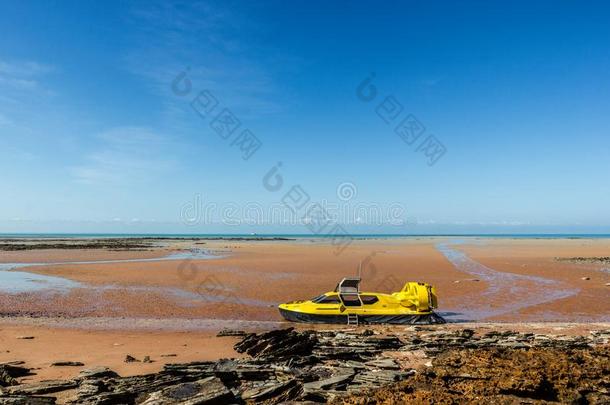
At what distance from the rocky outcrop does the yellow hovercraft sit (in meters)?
5.40

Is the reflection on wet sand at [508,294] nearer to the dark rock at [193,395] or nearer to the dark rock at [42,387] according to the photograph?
the dark rock at [193,395]

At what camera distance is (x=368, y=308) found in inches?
738

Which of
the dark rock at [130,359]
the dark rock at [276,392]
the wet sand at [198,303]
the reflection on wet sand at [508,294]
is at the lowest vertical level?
the reflection on wet sand at [508,294]

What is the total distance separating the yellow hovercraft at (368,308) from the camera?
18594 mm

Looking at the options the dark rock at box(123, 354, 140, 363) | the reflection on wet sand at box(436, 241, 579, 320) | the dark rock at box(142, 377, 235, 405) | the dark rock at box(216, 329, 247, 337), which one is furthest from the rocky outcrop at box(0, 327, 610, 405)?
the reflection on wet sand at box(436, 241, 579, 320)

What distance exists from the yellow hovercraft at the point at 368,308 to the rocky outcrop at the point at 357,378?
5.40 metres

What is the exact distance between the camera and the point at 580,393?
8.37 meters

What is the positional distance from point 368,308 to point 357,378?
9333 mm

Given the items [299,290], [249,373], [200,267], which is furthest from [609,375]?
[200,267]

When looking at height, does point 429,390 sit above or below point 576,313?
above

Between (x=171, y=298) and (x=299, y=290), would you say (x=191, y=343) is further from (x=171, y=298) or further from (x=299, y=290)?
(x=299, y=290)

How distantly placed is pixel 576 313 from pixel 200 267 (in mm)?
31831

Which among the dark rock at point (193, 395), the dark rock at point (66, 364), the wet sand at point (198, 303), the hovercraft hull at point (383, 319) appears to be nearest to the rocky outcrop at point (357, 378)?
the dark rock at point (193, 395)

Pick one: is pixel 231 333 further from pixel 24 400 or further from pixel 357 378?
pixel 24 400
